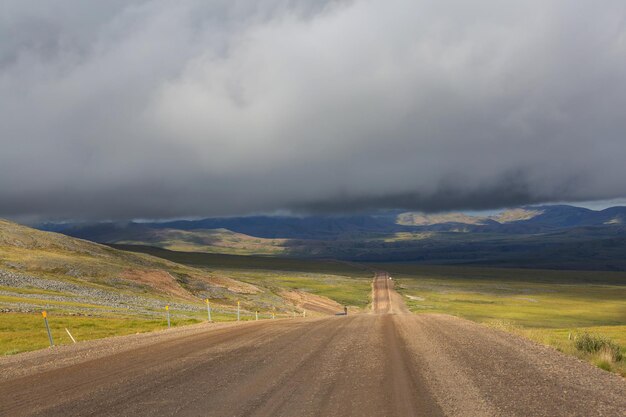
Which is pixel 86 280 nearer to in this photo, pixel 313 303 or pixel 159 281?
pixel 159 281

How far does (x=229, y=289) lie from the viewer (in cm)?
9031

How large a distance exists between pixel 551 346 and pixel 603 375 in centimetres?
552

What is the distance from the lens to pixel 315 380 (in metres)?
12.4

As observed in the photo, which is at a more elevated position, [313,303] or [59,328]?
[59,328]

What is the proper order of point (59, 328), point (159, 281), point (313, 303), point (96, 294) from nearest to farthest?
point (59, 328), point (96, 294), point (159, 281), point (313, 303)

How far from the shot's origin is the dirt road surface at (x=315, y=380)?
9.90 meters

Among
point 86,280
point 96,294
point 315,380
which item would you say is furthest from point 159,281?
point 315,380

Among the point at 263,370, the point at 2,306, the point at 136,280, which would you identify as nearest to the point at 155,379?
the point at 263,370

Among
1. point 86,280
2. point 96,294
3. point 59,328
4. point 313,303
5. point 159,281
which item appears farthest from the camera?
point 313,303

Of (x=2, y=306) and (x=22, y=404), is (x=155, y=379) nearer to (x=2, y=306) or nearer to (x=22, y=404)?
(x=22, y=404)

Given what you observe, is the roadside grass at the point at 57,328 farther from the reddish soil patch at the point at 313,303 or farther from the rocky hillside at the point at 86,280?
the reddish soil patch at the point at 313,303

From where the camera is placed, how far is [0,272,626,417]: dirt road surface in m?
9.90

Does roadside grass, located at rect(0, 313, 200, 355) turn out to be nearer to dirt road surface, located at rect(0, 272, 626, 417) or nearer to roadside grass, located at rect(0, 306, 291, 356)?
roadside grass, located at rect(0, 306, 291, 356)

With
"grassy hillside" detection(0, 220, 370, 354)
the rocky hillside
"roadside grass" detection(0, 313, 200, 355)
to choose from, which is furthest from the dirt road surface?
the rocky hillside
